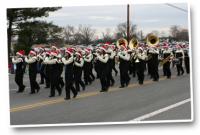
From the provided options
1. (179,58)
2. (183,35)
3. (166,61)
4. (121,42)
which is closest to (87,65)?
(166,61)

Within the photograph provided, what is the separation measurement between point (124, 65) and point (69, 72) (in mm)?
1267

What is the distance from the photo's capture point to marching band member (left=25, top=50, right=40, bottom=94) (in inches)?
488

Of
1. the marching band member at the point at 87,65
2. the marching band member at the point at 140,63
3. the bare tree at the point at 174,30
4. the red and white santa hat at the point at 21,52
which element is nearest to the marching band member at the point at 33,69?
the red and white santa hat at the point at 21,52

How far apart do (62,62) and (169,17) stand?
97.5 inches

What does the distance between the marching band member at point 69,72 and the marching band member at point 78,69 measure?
95 mm

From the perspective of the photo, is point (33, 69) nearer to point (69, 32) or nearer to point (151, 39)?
point (69, 32)

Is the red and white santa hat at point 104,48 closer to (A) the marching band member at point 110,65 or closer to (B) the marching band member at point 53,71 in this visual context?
(A) the marching band member at point 110,65

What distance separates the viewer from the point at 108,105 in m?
11.6

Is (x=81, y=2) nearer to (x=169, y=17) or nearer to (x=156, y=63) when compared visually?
(x=169, y=17)

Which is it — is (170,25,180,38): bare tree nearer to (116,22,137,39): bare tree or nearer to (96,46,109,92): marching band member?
(116,22,137,39): bare tree

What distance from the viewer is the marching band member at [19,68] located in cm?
1164

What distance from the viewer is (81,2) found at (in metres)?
11.2

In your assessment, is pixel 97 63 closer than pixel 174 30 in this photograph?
No

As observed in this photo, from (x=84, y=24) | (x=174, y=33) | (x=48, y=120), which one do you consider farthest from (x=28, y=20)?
(x=174, y=33)
